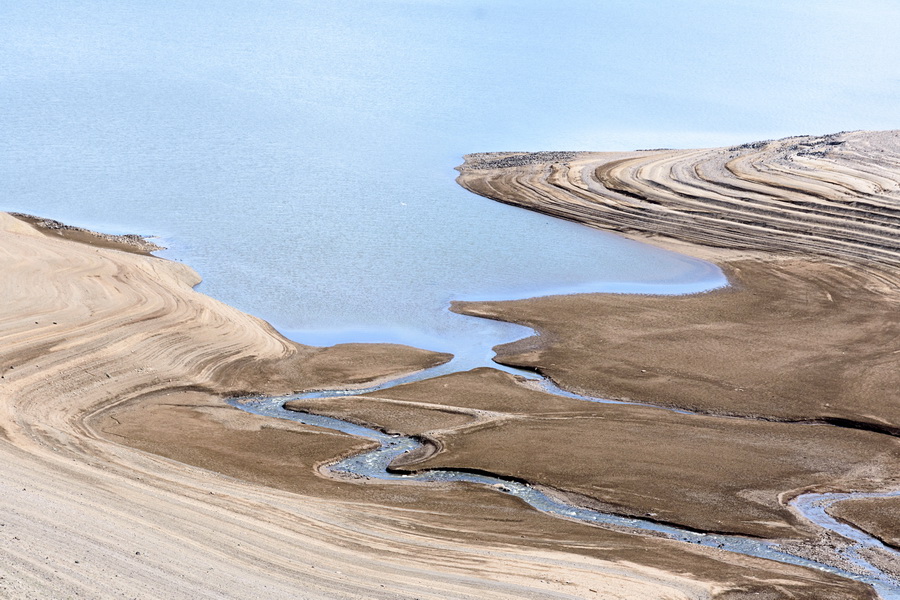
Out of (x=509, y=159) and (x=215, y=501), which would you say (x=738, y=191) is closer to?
(x=509, y=159)

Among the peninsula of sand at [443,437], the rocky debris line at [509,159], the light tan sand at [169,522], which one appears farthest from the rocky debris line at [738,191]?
the light tan sand at [169,522]

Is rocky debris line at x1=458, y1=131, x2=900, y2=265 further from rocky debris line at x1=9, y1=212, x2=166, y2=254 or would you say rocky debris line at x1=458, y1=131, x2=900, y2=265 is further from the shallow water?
the shallow water

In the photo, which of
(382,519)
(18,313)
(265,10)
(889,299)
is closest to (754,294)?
(889,299)

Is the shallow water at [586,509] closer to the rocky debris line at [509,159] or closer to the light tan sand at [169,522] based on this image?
the light tan sand at [169,522]

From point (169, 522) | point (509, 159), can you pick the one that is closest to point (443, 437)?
point (169, 522)

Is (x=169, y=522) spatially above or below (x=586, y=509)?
above

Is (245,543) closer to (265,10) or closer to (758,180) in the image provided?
(758,180)

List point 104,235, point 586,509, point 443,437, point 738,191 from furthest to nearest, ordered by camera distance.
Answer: point 738,191
point 104,235
point 443,437
point 586,509
